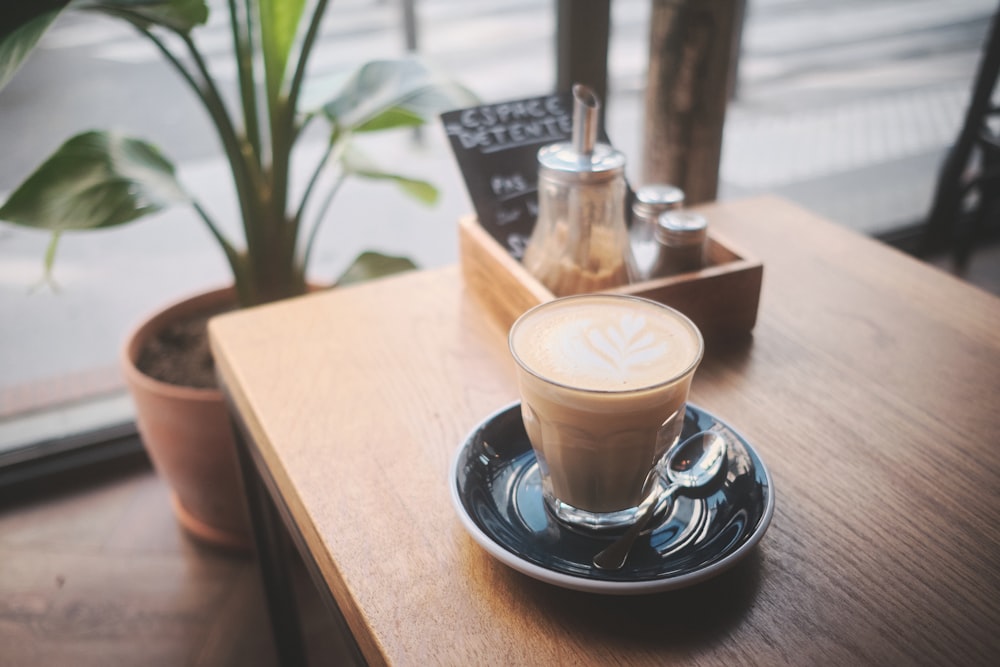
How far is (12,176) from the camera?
1597mm

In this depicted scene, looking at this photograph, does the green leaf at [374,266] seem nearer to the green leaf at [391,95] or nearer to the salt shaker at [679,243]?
the green leaf at [391,95]

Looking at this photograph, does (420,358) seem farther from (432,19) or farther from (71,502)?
(432,19)

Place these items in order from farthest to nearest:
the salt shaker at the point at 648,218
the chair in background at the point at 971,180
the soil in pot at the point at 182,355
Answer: the chair in background at the point at 971,180 < the soil in pot at the point at 182,355 < the salt shaker at the point at 648,218

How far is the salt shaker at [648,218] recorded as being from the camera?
92 cm

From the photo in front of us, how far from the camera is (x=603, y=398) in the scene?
1.84 ft

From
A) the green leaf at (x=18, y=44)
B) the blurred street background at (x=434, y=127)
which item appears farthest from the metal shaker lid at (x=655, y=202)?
the green leaf at (x=18, y=44)

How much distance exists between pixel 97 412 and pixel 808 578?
1659mm

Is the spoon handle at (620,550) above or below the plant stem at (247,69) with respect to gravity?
below

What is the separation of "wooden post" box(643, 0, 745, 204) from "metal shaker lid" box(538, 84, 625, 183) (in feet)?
2.41

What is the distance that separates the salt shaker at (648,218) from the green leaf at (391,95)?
1.38ft

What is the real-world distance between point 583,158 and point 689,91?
0.78 m

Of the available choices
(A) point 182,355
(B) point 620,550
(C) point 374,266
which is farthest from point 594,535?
(A) point 182,355

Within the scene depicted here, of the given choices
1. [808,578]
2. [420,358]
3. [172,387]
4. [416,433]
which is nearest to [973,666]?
[808,578]

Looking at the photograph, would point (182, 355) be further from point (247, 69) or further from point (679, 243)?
point (679, 243)
